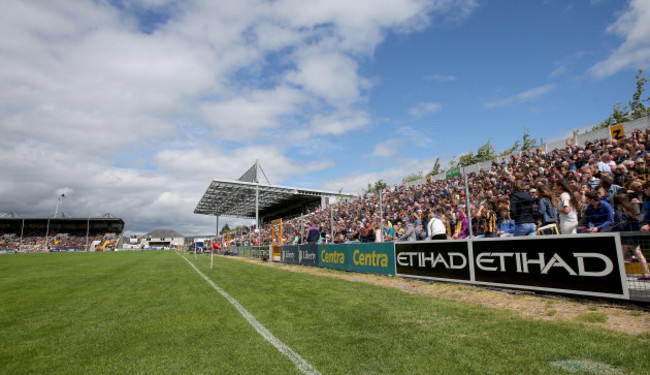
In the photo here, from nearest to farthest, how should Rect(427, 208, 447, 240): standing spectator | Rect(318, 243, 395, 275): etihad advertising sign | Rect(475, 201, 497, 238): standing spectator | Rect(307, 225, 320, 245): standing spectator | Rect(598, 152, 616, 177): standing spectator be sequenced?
Rect(475, 201, 497, 238): standing spectator < Rect(598, 152, 616, 177): standing spectator < Rect(427, 208, 447, 240): standing spectator < Rect(318, 243, 395, 275): etihad advertising sign < Rect(307, 225, 320, 245): standing spectator

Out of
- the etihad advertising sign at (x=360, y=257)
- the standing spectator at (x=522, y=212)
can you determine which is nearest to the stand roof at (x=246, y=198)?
the etihad advertising sign at (x=360, y=257)

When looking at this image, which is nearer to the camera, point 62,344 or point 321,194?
point 62,344

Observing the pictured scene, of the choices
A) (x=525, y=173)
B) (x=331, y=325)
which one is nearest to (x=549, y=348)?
(x=331, y=325)

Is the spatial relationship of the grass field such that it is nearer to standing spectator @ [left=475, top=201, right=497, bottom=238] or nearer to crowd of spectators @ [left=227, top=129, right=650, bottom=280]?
crowd of spectators @ [left=227, top=129, right=650, bottom=280]

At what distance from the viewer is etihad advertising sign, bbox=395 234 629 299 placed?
539 centimetres

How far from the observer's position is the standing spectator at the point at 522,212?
729cm

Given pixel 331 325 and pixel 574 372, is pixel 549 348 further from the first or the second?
pixel 331 325

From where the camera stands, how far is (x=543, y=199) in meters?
7.31

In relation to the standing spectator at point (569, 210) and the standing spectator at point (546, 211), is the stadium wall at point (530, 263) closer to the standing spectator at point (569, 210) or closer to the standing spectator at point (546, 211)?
the standing spectator at point (569, 210)

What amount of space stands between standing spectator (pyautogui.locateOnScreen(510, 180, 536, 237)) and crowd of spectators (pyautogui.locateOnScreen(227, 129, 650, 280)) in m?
0.02

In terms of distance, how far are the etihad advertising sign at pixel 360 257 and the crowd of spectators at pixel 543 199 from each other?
2.10 feet

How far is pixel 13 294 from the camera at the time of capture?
825 cm

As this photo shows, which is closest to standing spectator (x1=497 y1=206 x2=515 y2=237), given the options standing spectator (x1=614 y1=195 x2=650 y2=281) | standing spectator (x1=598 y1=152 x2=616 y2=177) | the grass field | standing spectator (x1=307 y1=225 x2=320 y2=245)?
standing spectator (x1=614 y1=195 x2=650 y2=281)

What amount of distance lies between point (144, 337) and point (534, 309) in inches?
226
